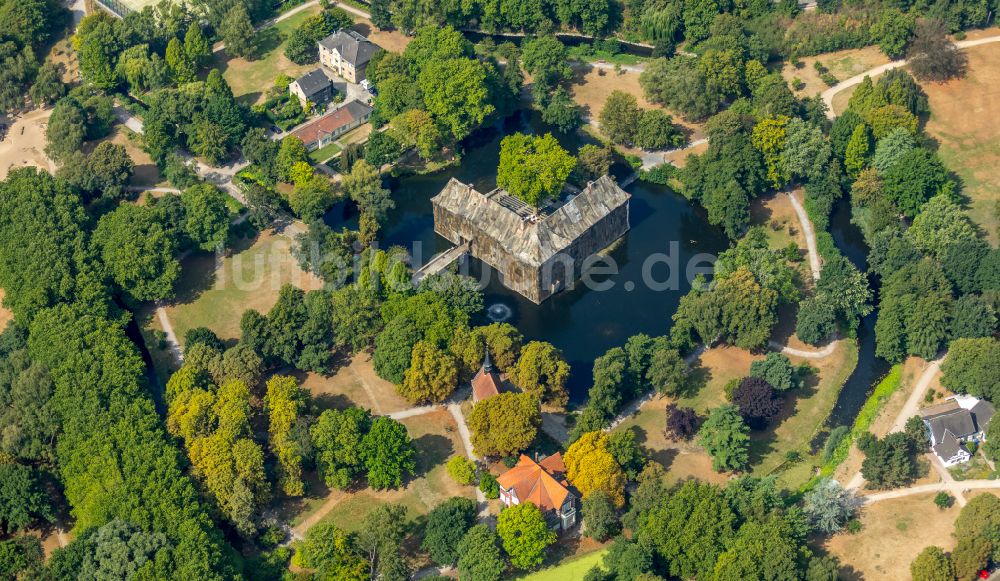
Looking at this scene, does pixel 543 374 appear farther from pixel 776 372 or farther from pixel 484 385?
pixel 776 372

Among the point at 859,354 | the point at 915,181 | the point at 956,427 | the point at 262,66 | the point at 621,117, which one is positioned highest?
the point at 915,181

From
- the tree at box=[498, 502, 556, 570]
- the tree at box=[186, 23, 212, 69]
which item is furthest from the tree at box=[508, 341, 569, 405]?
the tree at box=[186, 23, 212, 69]

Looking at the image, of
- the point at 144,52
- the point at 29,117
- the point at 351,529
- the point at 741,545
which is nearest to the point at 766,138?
the point at 741,545

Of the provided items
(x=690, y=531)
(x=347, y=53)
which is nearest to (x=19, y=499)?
(x=690, y=531)

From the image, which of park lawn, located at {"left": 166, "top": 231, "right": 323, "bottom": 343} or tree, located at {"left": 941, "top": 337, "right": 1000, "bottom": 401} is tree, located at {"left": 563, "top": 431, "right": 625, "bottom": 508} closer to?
tree, located at {"left": 941, "top": 337, "right": 1000, "bottom": 401}

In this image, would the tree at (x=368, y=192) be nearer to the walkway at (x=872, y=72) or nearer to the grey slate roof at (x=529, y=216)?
the grey slate roof at (x=529, y=216)

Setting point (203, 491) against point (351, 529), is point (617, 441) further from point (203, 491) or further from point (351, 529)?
point (203, 491)
